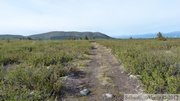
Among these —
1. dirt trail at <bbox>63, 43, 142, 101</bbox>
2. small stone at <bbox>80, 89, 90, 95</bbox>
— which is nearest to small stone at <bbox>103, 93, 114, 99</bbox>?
dirt trail at <bbox>63, 43, 142, 101</bbox>

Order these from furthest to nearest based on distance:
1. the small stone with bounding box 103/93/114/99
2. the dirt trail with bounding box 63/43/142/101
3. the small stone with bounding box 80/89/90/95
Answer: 1. the small stone with bounding box 80/89/90/95
2. the dirt trail with bounding box 63/43/142/101
3. the small stone with bounding box 103/93/114/99

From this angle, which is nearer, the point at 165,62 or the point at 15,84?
the point at 15,84

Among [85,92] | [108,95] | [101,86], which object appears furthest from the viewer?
[101,86]

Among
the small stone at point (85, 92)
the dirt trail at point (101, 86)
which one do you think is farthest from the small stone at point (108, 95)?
the small stone at point (85, 92)

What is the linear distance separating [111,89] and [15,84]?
374cm

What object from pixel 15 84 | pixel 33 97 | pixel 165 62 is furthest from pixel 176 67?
pixel 15 84

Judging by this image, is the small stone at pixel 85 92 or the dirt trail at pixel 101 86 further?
the small stone at pixel 85 92

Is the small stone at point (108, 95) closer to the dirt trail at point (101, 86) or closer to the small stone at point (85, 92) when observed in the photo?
the dirt trail at point (101, 86)

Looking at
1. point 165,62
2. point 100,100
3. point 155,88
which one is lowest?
point 100,100

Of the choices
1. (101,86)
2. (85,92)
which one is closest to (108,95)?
(85,92)

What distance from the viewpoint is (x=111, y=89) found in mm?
6035

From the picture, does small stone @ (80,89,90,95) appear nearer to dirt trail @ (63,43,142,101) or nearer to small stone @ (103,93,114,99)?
dirt trail @ (63,43,142,101)

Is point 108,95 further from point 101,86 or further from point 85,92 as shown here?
point 101,86

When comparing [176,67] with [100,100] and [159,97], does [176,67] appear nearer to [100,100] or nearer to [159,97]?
[159,97]
